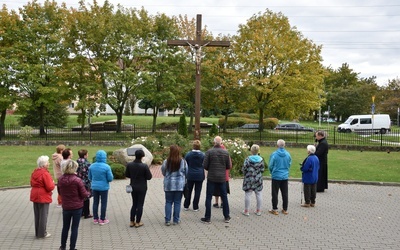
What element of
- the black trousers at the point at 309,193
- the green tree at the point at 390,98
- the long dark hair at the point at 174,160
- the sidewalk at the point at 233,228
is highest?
the green tree at the point at 390,98

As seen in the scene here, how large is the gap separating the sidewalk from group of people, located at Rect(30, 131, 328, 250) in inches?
12.5

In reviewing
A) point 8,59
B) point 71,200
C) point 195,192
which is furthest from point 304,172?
point 8,59

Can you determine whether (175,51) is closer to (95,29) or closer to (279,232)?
(95,29)

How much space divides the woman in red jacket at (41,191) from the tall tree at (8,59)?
917 inches

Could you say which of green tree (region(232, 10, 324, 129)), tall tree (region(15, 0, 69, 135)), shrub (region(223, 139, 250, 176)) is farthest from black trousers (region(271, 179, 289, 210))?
tall tree (region(15, 0, 69, 135))

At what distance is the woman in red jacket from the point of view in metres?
7.21

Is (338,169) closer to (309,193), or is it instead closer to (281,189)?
(309,193)

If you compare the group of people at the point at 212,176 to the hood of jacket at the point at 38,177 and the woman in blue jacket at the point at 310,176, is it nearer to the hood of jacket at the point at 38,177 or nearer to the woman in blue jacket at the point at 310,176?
the woman in blue jacket at the point at 310,176

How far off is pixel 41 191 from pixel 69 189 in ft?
3.54

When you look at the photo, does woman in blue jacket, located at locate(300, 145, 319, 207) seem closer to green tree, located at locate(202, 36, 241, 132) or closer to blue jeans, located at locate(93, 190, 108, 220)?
blue jeans, located at locate(93, 190, 108, 220)

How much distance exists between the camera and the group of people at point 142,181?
6590 mm

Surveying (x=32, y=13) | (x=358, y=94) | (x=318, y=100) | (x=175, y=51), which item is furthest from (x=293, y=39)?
(x=358, y=94)

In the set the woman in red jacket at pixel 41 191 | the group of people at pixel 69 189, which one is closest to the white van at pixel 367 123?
the group of people at pixel 69 189

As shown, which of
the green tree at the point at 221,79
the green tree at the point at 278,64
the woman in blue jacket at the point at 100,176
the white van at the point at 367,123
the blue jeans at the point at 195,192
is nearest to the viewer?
the woman in blue jacket at the point at 100,176
